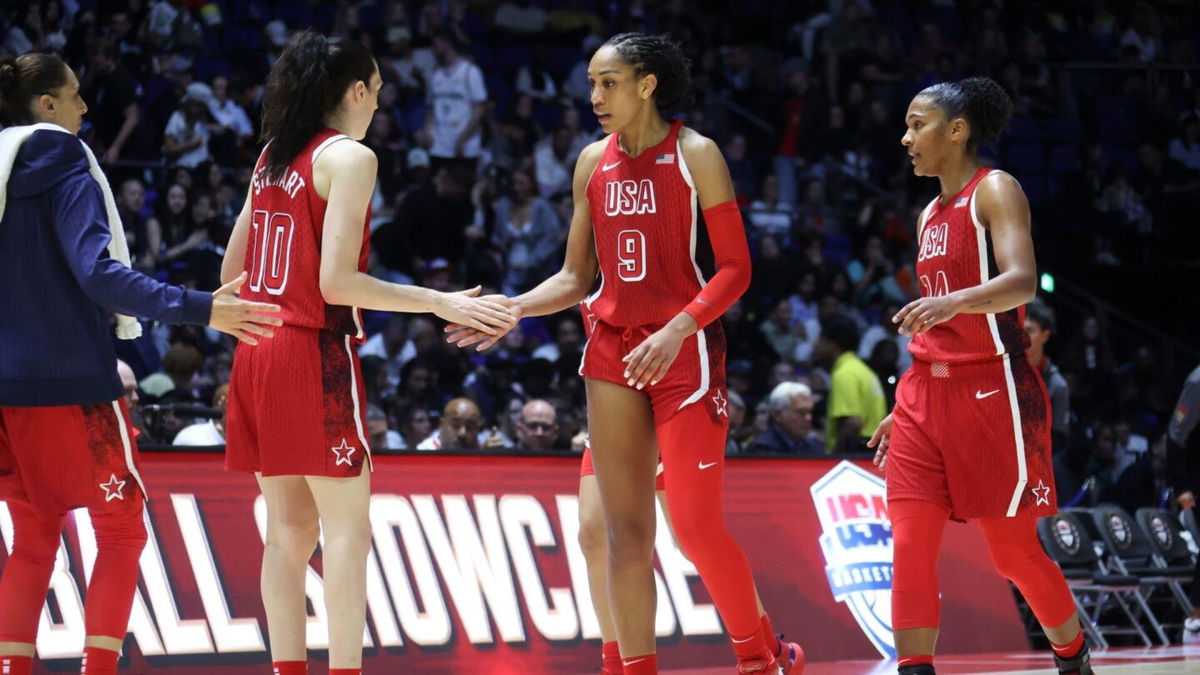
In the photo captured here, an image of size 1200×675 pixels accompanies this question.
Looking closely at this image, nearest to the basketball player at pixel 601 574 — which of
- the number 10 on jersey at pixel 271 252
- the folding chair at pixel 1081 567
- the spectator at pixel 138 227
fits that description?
the number 10 on jersey at pixel 271 252

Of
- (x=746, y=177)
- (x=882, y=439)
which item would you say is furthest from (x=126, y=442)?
(x=746, y=177)

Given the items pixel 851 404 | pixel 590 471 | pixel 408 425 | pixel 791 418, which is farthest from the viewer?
pixel 851 404

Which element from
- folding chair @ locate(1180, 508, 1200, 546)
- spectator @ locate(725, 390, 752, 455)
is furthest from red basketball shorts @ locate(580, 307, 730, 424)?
folding chair @ locate(1180, 508, 1200, 546)

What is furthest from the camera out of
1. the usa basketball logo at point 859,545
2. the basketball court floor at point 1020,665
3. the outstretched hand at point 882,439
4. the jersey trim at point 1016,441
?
the usa basketball logo at point 859,545

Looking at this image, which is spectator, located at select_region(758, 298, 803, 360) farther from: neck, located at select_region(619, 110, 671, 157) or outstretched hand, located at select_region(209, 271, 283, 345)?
outstretched hand, located at select_region(209, 271, 283, 345)

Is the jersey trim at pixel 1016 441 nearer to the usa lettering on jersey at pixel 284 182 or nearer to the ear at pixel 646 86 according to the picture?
the ear at pixel 646 86

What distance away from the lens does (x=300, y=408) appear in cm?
450

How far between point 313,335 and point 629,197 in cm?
112

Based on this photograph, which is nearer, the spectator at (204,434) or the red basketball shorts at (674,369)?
the red basketball shorts at (674,369)

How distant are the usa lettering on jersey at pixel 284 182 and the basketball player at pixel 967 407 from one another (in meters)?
1.91

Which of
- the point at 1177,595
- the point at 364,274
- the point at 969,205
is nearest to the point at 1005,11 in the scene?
the point at 1177,595

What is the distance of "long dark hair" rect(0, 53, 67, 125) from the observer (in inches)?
185

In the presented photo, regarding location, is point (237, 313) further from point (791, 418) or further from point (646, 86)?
point (791, 418)

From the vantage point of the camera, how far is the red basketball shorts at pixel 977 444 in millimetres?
5008
